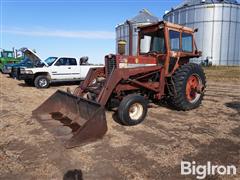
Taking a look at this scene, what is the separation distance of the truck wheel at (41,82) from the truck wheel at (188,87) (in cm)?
806

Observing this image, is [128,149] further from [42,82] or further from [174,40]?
[42,82]

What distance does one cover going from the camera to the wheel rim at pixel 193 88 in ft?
24.9

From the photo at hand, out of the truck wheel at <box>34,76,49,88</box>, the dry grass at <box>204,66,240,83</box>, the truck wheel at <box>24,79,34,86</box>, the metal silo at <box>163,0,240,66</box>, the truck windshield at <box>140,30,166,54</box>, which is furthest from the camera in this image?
the metal silo at <box>163,0,240,66</box>

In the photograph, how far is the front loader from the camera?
579 centimetres

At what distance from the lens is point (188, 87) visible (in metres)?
7.57

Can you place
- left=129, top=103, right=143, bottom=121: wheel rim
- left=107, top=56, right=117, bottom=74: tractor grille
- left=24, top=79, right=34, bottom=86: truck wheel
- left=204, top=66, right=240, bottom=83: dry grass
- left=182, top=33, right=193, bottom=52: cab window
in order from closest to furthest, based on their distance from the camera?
left=129, top=103, right=143, bottom=121: wheel rim → left=107, top=56, right=117, bottom=74: tractor grille → left=182, top=33, right=193, bottom=52: cab window → left=24, top=79, right=34, bottom=86: truck wheel → left=204, top=66, right=240, bottom=83: dry grass

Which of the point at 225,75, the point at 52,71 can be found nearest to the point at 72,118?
the point at 52,71

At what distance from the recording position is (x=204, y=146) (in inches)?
185

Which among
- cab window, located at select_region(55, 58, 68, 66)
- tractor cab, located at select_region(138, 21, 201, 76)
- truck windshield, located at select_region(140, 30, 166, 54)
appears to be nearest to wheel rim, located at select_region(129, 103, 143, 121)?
tractor cab, located at select_region(138, 21, 201, 76)

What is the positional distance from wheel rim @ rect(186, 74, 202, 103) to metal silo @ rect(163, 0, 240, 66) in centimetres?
2415

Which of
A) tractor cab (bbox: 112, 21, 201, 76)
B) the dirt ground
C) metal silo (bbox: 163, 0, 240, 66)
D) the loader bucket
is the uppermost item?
metal silo (bbox: 163, 0, 240, 66)

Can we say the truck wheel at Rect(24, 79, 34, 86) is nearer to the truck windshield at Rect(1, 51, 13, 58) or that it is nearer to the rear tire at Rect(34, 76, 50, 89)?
the rear tire at Rect(34, 76, 50, 89)

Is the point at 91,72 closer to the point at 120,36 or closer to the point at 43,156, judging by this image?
the point at 43,156

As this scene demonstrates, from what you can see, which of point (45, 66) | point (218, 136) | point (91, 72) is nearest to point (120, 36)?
point (45, 66)
